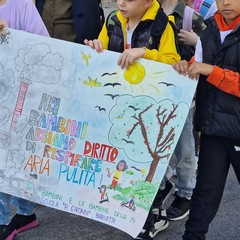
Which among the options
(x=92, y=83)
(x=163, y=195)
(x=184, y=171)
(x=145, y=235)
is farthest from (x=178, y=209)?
(x=92, y=83)

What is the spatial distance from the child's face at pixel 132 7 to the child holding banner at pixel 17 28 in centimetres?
49

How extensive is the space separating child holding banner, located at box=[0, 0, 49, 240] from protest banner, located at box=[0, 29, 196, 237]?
148 mm

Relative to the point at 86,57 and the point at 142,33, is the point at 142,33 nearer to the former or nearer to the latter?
the point at 142,33

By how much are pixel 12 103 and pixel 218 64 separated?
1.11m

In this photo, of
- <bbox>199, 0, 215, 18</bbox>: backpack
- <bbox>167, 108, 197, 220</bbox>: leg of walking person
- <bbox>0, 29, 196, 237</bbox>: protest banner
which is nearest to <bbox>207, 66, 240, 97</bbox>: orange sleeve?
<bbox>0, 29, 196, 237</bbox>: protest banner

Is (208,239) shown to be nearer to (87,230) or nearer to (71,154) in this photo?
(87,230)

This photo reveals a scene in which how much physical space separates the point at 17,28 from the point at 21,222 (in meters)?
1.21

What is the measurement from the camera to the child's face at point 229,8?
264cm

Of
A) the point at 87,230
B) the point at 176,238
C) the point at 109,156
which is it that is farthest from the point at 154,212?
the point at 109,156

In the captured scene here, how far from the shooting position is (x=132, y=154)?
9.14 feet

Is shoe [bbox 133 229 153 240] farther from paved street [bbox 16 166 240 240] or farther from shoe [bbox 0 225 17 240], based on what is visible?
shoe [bbox 0 225 17 240]

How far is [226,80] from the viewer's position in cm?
262

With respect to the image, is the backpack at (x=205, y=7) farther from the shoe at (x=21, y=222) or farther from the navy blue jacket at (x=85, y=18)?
the shoe at (x=21, y=222)

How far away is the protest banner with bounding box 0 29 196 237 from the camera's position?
2.75 metres
